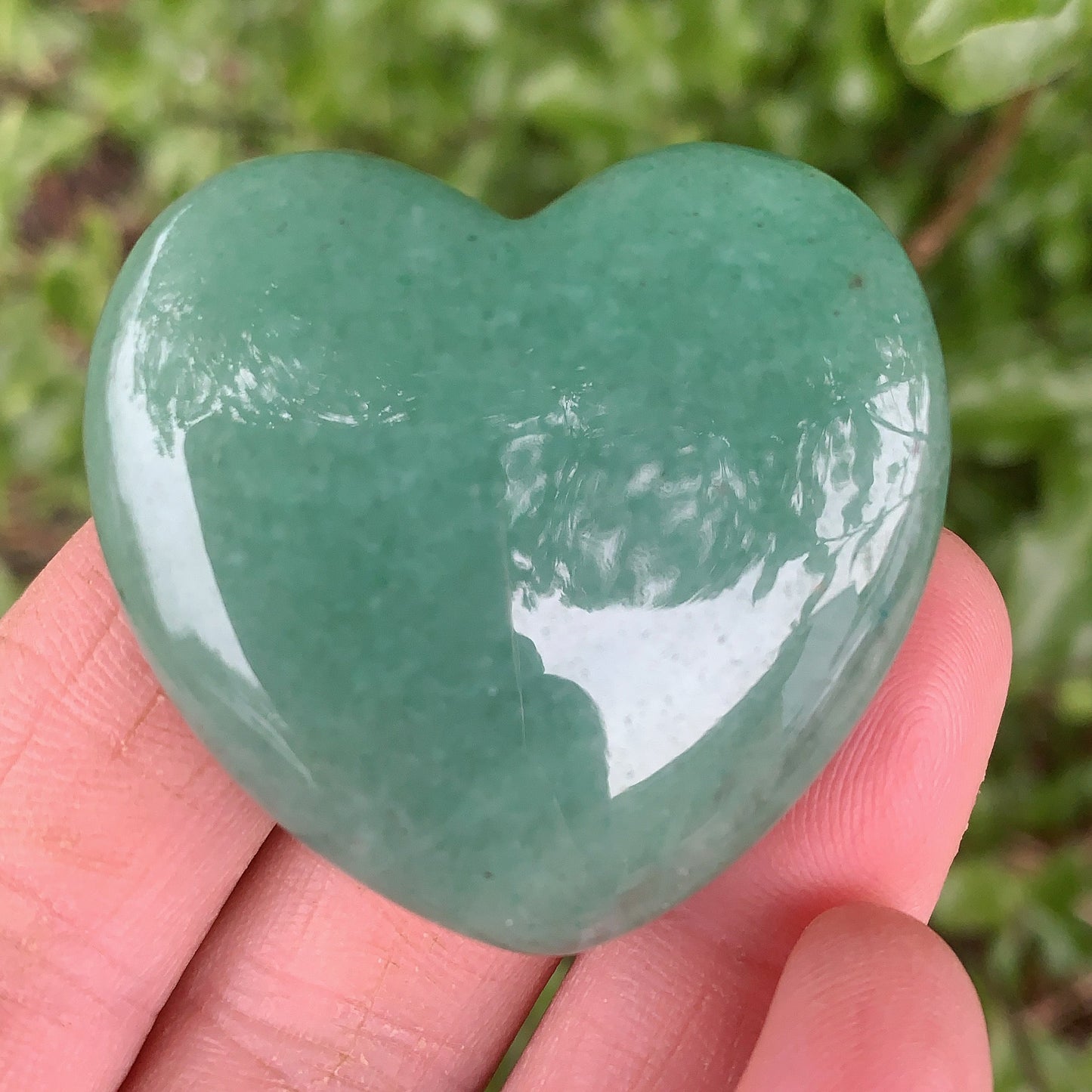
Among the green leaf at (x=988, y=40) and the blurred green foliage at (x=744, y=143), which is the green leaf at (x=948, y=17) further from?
the blurred green foliage at (x=744, y=143)

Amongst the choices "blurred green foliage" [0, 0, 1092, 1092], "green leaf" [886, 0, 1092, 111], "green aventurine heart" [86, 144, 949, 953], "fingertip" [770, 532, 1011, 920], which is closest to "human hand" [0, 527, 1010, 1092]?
"fingertip" [770, 532, 1011, 920]

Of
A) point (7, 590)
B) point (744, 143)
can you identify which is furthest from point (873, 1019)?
point (7, 590)

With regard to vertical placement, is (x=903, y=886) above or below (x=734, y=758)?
below

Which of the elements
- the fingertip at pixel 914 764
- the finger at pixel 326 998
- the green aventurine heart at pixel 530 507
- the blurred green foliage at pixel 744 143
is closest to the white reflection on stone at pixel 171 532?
the green aventurine heart at pixel 530 507

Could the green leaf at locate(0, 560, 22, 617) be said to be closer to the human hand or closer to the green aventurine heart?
the human hand

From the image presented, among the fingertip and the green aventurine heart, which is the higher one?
the green aventurine heart

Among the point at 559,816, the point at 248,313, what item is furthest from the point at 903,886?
the point at 248,313

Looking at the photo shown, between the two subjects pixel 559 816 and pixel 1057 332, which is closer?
pixel 559 816

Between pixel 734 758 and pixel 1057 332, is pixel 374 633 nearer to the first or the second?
pixel 734 758
